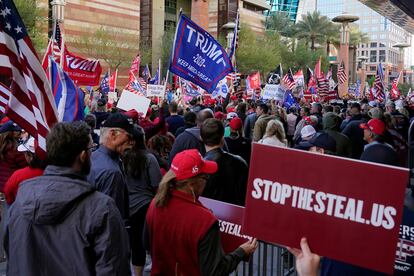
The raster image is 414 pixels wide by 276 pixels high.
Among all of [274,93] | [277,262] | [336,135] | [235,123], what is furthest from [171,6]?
[277,262]

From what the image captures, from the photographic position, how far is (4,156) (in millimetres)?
5605

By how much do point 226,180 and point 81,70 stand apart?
317 inches

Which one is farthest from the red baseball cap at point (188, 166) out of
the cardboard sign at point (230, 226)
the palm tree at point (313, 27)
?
the palm tree at point (313, 27)

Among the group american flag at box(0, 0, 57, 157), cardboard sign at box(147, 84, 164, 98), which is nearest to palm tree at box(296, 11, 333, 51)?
cardboard sign at box(147, 84, 164, 98)

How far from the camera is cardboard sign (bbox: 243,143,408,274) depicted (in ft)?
6.08

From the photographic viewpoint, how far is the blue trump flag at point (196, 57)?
7609 millimetres

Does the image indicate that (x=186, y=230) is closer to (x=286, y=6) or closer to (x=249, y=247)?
(x=249, y=247)

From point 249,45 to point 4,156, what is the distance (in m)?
47.0

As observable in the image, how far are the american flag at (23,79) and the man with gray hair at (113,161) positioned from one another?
0.49 meters

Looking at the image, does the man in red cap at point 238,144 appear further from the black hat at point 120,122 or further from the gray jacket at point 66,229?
the gray jacket at point 66,229

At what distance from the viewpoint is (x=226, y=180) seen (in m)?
4.66

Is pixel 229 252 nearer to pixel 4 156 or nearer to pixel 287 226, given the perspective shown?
pixel 287 226

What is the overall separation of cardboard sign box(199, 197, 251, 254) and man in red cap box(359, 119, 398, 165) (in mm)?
3366

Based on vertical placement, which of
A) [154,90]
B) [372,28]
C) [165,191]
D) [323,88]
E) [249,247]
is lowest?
[249,247]
